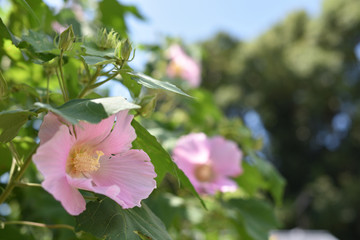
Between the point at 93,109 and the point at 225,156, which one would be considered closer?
the point at 93,109

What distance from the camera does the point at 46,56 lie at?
1.61 ft

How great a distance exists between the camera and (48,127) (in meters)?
0.39

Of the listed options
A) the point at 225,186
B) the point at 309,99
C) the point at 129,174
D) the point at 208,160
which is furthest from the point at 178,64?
the point at 309,99

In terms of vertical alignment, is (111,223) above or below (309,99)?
below

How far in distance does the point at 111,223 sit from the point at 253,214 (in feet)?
2.29

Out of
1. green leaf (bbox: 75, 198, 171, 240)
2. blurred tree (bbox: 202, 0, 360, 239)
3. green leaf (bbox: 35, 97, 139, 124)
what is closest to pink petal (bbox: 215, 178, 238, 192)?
green leaf (bbox: 75, 198, 171, 240)

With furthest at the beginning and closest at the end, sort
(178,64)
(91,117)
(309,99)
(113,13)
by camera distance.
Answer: (309,99)
(178,64)
(113,13)
(91,117)

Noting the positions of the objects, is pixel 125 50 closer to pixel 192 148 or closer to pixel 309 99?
pixel 192 148

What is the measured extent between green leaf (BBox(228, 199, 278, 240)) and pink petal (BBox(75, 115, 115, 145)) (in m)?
0.63

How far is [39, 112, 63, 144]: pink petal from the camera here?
1.27ft

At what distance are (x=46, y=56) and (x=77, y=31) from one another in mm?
226

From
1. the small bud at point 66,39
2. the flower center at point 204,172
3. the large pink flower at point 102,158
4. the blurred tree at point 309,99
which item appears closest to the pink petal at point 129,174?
the large pink flower at point 102,158

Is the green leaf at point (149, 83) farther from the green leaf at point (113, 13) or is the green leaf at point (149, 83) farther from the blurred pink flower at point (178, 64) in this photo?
the blurred pink flower at point (178, 64)

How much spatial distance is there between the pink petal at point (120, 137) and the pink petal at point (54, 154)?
0.05m
